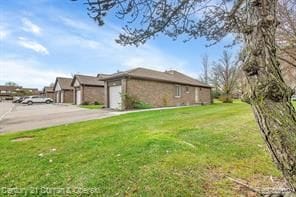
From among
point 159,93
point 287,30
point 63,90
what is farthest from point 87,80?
point 287,30

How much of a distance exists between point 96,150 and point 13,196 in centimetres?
278

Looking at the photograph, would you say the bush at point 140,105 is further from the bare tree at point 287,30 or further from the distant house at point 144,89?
the bare tree at point 287,30

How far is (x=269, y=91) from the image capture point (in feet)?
8.71

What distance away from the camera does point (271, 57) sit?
2.80 m

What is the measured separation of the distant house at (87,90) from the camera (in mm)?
37250

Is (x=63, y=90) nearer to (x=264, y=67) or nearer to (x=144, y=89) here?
(x=144, y=89)

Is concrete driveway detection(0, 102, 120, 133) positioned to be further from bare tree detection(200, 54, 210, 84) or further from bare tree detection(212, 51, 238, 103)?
bare tree detection(200, 54, 210, 84)

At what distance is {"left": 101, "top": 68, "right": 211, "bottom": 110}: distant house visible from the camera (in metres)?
24.5

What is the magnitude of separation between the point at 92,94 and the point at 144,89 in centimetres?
1418

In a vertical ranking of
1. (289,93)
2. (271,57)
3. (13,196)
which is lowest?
(13,196)

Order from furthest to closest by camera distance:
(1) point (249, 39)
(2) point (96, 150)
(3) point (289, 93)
A: (2) point (96, 150)
(1) point (249, 39)
(3) point (289, 93)

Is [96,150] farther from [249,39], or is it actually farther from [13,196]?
[249,39]

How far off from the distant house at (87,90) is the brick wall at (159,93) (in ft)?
42.1

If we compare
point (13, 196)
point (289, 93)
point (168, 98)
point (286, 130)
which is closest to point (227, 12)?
point (289, 93)
